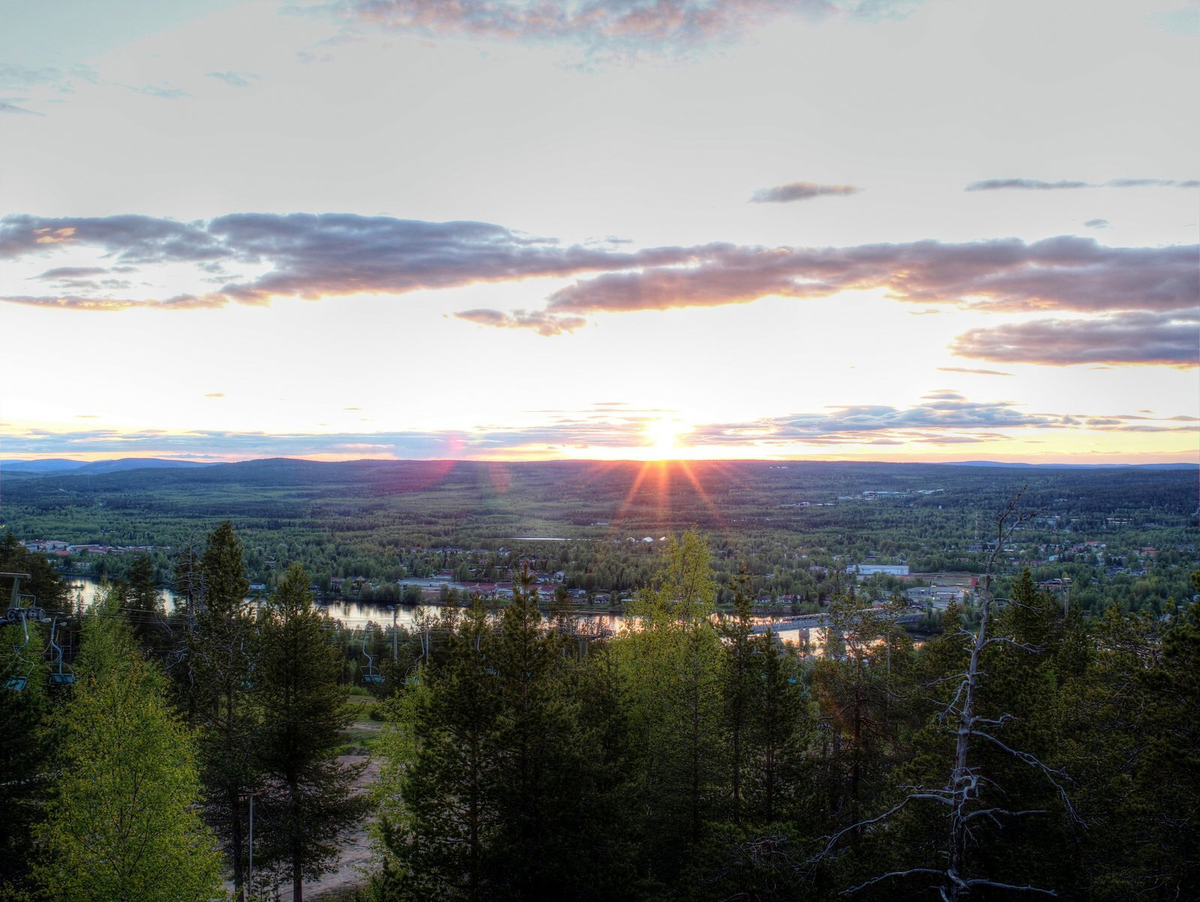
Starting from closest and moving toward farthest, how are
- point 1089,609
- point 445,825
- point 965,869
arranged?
1. point 965,869
2. point 445,825
3. point 1089,609

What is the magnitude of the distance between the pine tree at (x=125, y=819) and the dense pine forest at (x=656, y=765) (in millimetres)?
62

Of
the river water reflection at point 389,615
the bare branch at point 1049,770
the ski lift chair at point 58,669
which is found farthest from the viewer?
the river water reflection at point 389,615

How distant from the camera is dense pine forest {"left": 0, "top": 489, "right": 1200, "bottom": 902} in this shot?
48.7 feet

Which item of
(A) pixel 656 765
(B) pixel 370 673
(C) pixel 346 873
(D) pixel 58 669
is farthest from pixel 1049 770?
Answer: (B) pixel 370 673

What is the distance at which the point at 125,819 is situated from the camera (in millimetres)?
16984

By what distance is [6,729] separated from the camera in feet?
67.5

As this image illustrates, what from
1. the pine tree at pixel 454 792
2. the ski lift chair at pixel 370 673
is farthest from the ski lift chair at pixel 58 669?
the ski lift chair at pixel 370 673

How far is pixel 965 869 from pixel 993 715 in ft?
10.3

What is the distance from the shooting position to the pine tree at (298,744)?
22.3m

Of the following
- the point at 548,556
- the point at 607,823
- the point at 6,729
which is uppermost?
the point at 6,729

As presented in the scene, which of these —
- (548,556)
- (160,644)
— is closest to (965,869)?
(160,644)

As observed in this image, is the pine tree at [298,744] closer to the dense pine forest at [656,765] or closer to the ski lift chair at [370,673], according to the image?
the dense pine forest at [656,765]

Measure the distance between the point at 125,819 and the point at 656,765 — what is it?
12.5 m

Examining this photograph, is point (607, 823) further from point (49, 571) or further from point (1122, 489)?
point (1122, 489)
